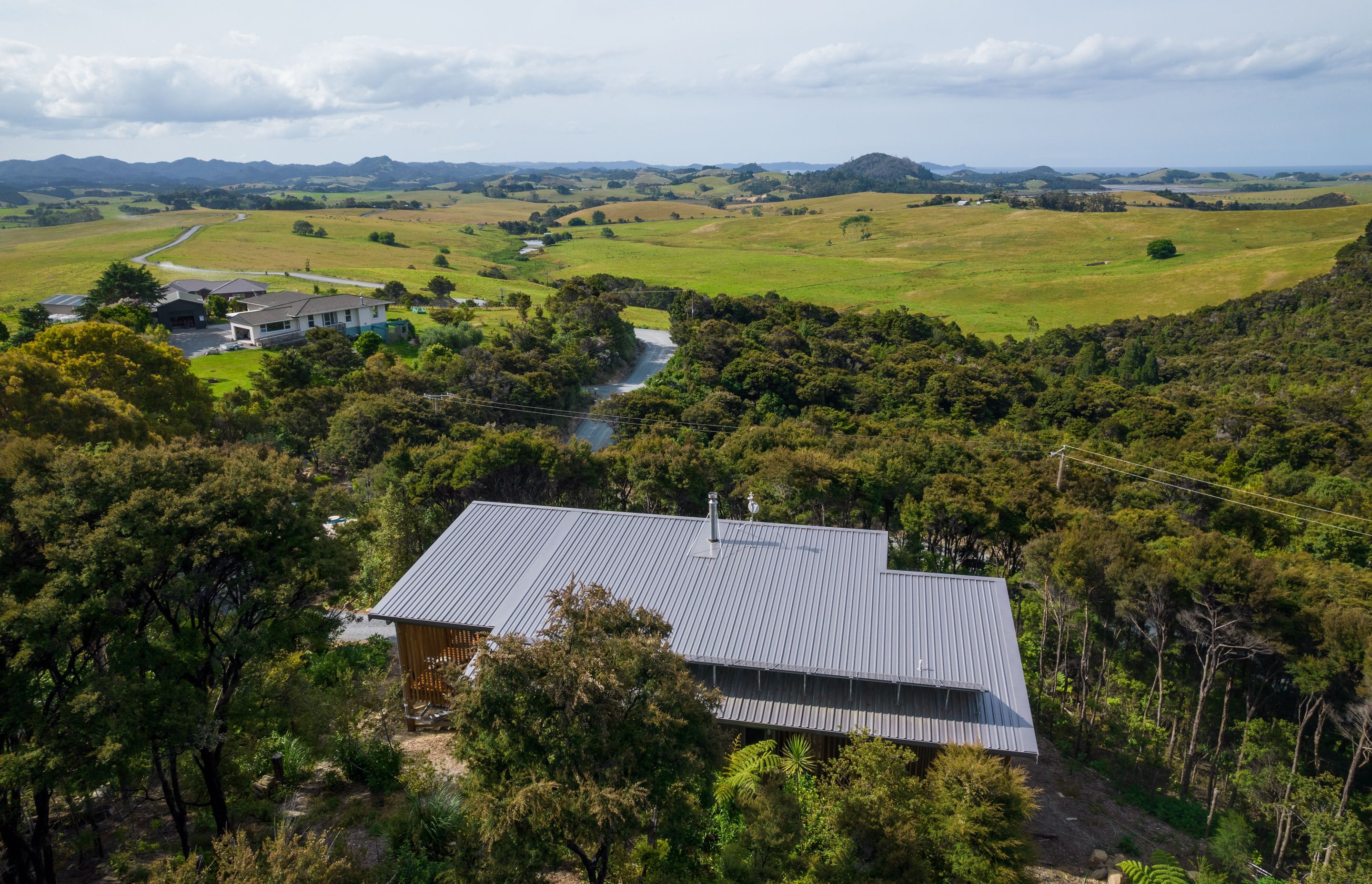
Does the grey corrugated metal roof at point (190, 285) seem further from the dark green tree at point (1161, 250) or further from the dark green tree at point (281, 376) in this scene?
the dark green tree at point (1161, 250)

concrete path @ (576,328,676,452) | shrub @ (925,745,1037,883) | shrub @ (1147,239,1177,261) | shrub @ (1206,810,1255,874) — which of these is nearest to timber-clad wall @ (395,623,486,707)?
shrub @ (925,745,1037,883)

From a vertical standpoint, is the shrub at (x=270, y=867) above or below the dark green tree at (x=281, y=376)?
above

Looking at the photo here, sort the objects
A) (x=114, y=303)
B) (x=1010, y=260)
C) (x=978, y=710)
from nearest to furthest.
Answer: (x=978, y=710) < (x=114, y=303) < (x=1010, y=260)

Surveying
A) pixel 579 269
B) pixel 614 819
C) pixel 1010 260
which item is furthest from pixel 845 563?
pixel 1010 260

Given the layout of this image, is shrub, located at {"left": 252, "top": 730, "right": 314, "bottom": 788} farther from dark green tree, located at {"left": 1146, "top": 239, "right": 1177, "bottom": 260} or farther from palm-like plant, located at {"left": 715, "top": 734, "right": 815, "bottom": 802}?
dark green tree, located at {"left": 1146, "top": 239, "right": 1177, "bottom": 260}

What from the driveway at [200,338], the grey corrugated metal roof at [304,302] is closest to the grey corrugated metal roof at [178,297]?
the driveway at [200,338]

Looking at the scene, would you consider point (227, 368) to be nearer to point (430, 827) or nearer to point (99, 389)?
point (99, 389)

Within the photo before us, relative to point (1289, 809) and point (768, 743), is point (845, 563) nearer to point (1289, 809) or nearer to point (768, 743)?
point (768, 743)
